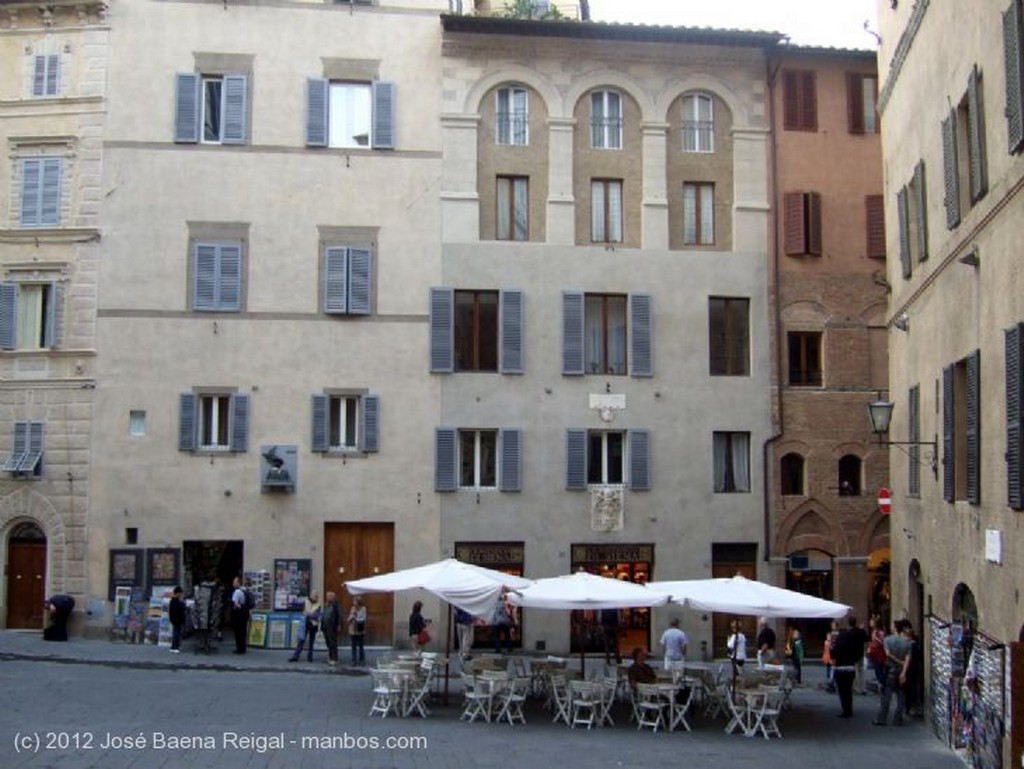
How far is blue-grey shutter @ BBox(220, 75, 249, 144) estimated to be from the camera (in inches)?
1262

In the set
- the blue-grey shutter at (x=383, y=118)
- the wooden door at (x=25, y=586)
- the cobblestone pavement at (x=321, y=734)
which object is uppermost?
the blue-grey shutter at (x=383, y=118)

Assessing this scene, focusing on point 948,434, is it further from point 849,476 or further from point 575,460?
point 849,476

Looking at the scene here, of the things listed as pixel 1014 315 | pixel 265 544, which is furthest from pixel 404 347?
pixel 1014 315

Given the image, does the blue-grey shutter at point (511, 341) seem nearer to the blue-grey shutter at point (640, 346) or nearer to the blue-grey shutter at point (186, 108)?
the blue-grey shutter at point (640, 346)

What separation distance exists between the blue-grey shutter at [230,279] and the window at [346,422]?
10.0 feet

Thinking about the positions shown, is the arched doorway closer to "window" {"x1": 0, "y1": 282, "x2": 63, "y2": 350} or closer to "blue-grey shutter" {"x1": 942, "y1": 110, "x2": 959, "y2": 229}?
"window" {"x1": 0, "y1": 282, "x2": 63, "y2": 350}

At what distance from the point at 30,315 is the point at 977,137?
22606 mm

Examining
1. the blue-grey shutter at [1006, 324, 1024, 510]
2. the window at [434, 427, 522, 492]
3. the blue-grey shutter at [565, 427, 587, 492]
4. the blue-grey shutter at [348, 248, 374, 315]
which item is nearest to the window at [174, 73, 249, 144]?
the blue-grey shutter at [348, 248, 374, 315]

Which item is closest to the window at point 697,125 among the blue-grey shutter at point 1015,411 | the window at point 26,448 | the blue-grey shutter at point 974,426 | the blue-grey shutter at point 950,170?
the blue-grey shutter at point 950,170

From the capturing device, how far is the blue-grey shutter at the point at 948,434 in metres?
19.8

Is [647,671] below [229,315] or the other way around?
below

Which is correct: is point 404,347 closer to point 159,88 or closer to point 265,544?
point 265,544

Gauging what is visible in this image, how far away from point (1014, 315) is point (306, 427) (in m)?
19.3

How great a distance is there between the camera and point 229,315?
31.7m
